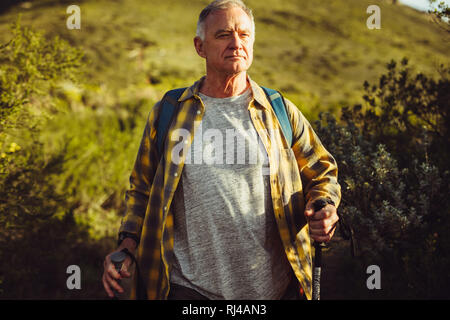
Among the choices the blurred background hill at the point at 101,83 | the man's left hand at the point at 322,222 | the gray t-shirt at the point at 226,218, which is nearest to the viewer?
the man's left hand at the point at 322,222

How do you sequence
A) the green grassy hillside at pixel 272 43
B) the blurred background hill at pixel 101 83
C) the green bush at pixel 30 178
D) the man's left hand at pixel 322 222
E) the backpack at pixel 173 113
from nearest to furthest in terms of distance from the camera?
the man's left hand at pixel 322 222 → the backpack at pixel 173 113 → the green bush at pixel 30 178 → the blurred background hill at pixel 101 83 → the green grassy hillside at pixel 272 43

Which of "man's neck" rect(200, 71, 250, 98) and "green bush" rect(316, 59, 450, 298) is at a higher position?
"man's neck" rect(200, 71, 250, 98)

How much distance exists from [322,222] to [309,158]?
0.41 m

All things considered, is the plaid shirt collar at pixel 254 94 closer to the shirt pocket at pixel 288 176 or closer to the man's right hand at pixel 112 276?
the shirt pocket at pixel 288 176

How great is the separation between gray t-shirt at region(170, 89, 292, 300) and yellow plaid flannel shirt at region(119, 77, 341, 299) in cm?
6

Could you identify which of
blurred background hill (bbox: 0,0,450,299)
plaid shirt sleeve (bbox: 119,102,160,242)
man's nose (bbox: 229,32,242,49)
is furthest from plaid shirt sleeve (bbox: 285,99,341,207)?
blurred background hill (bbox: 0,0,450,299)

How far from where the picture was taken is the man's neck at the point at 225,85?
6.30 feet

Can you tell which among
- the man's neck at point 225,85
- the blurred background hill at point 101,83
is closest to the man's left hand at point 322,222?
the man's neck at point 225,85

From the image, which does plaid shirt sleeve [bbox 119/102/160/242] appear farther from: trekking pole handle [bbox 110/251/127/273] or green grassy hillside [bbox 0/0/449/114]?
green grassy hillside [bbox 0/0/449/114]

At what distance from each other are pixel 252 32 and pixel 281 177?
31.2 inches

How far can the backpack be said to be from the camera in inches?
74.4

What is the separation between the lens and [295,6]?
46.7m

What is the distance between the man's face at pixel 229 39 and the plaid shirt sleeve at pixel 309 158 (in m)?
0.36

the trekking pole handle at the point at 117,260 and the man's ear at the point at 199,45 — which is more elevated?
the man's ear at the point at 199,45
